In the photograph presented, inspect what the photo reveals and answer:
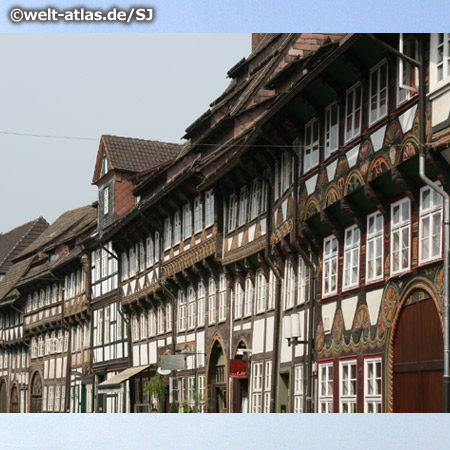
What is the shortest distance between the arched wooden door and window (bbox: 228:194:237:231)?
7.73 metres

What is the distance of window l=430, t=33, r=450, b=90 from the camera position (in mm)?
13562

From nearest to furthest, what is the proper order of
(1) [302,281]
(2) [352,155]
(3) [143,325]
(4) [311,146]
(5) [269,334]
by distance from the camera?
(2) [352,155], (4) [311,146], (1) [302,281], (5) [269,334], (3) [143,325]

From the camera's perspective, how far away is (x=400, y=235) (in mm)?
14781

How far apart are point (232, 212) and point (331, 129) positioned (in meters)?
5.48

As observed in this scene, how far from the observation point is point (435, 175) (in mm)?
13930

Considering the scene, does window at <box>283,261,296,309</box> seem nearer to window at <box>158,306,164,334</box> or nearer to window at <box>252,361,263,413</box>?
window at <box>252,361,263,413</box>

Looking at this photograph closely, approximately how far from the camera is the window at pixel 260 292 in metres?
20.3

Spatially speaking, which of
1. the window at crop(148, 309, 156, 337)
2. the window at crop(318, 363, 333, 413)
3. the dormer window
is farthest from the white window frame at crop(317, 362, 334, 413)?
the window at crop(148, 309, 156, 337)

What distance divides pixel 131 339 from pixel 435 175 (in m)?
16.1

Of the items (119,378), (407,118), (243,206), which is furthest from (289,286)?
(119,378)

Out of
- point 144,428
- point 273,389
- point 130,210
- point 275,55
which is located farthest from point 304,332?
point 130,210

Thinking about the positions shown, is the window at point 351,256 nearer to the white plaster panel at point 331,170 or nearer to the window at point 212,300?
the white plaster panel at point 331,170

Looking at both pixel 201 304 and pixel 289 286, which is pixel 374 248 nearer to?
pixel 289 286

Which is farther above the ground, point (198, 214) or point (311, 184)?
point (198, 214)
